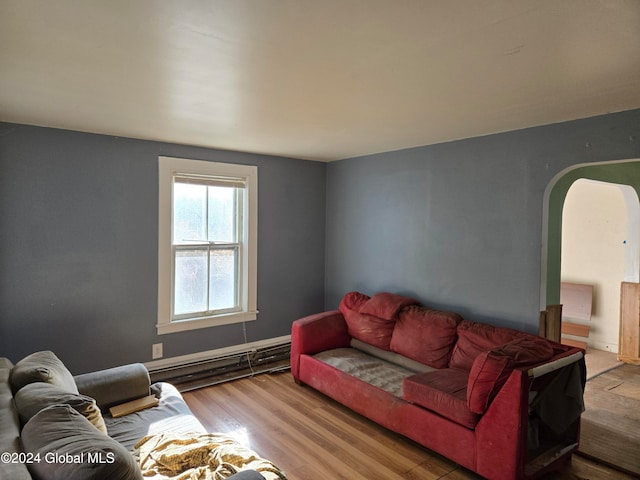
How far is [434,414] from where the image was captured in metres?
2.63

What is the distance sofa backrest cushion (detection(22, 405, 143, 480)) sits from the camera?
4.13 ft

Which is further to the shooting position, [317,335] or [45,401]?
[317,335]

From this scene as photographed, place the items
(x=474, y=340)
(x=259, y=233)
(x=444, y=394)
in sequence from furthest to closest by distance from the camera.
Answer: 1. (x=259, y=233)
2. (x=474, y=340)
3. (x=444, y=394)

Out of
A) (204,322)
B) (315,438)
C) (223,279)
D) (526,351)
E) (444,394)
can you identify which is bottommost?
(315,438)

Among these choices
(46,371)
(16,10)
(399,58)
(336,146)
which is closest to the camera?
(16,10)

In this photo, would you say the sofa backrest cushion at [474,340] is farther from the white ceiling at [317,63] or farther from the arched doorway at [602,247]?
the arched doorway at [602,247]

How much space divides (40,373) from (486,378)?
2428 millimetres

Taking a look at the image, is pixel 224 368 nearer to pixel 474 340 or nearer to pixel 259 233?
pixel 259 233

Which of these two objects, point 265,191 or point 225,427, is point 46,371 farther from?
point 265,191

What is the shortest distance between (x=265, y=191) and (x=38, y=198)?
82.4 inches

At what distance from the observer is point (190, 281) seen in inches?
159

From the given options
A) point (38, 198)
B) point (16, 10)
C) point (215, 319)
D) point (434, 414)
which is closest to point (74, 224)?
point (38, 198)

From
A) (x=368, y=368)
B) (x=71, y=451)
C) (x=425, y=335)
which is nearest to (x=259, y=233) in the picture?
(x=368, y=368)

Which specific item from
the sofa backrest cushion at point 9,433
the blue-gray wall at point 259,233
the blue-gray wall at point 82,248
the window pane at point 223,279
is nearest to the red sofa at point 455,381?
the blue-gray wall at point 259,233
